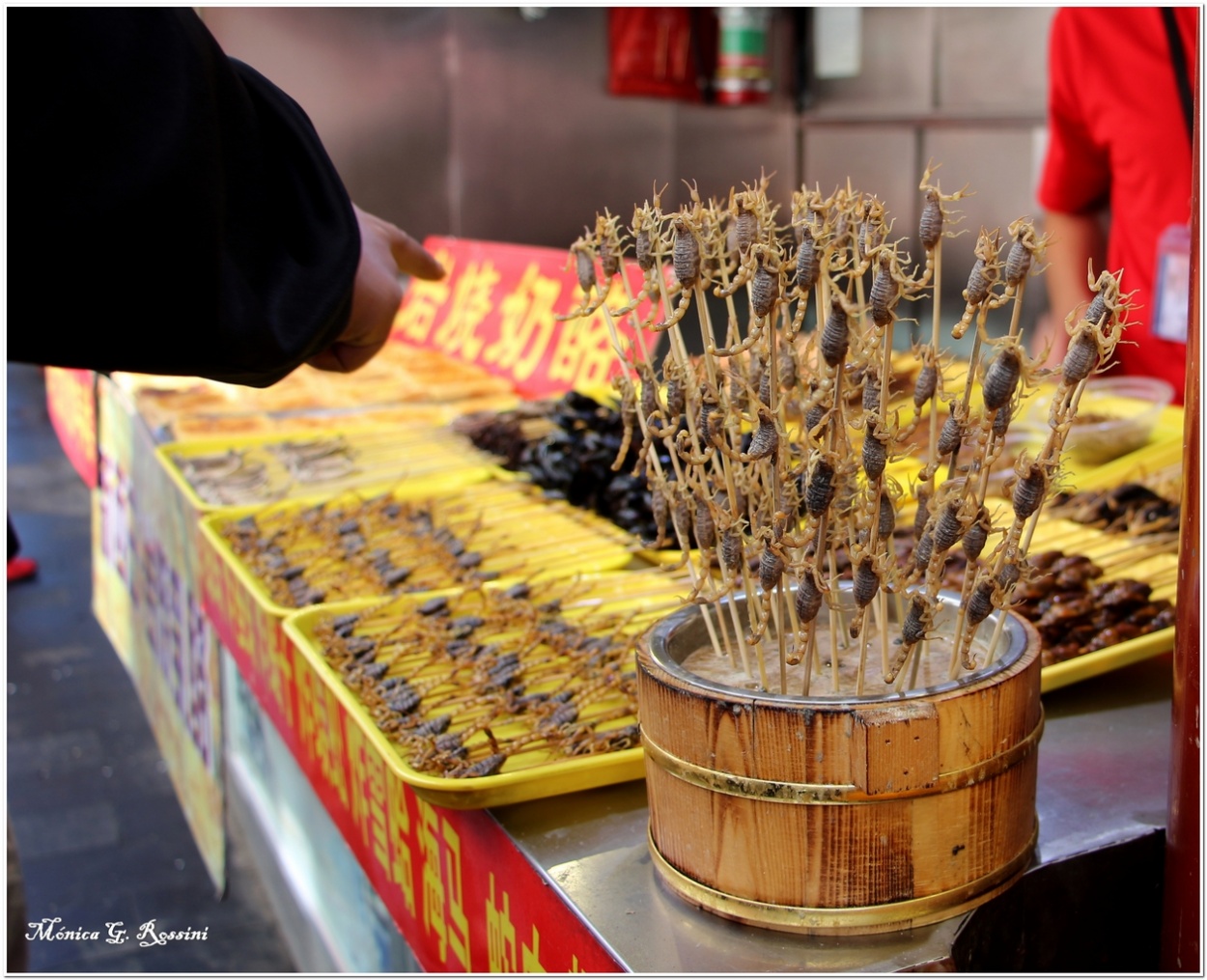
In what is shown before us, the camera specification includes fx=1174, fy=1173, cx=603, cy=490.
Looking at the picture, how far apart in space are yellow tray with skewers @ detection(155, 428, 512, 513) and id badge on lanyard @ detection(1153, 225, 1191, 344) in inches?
73.6

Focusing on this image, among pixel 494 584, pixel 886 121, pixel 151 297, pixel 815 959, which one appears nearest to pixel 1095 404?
pixel 494 584

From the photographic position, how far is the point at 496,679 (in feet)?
6.24

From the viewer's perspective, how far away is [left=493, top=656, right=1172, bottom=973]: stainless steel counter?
1.17m

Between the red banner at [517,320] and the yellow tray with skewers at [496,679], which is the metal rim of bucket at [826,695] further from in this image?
the red banner at [517,320]

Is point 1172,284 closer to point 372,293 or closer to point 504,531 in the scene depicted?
point 504,531

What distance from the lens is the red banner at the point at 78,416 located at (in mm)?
5363

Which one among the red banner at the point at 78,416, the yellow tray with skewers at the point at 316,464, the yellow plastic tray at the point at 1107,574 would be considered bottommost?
the red banner at the point at 78,416

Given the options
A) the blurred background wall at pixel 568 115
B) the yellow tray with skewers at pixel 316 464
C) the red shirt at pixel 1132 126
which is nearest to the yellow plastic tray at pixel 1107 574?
the red shirt at pixel 1132 126

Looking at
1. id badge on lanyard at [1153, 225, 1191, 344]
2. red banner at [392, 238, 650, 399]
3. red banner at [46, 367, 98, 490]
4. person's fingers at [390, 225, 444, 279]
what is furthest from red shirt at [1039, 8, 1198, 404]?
red banner at [46, 367, 98, 490]

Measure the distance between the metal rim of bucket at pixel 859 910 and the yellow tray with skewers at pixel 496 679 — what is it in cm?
37

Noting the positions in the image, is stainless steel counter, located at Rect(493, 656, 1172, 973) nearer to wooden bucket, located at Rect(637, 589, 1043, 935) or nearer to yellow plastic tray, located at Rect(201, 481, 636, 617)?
wooden bucket, located at Rect(637, 589, 1043, 935)

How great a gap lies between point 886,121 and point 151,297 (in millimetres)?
→ 6576

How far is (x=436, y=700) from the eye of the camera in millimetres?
1860

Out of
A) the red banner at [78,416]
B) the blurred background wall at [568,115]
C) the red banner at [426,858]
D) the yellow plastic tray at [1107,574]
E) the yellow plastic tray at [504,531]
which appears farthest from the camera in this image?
the blurred background wall at [568,115]
